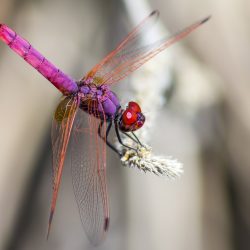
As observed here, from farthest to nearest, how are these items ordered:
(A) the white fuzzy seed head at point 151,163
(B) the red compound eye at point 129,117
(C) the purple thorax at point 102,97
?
(C) the purple thorax at point 102,97, (B) the red compound eye at point 129,117, (A) the white fuzzy seed head at point 151,163

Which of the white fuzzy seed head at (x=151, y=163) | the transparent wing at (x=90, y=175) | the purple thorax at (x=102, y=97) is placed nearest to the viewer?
the white fuzzy seed head at (x=151, y=163)

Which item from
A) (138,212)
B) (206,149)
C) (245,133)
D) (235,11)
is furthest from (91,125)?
(235,11)

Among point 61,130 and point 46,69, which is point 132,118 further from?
point 46,69

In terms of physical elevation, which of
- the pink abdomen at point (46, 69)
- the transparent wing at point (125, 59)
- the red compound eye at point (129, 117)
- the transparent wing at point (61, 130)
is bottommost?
the transparent wing at point (61, 130)

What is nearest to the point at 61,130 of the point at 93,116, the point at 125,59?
the point at 93,116

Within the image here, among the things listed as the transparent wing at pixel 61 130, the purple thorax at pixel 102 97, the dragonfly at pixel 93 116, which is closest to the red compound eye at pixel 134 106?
the dragonfly at pixel 93 116

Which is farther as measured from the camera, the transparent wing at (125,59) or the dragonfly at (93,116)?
the transparent wing at (125,59)

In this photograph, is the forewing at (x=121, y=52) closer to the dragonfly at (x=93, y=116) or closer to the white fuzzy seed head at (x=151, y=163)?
the dragonfly at (x=93, y=116)

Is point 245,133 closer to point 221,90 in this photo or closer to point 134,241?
point 221,90
